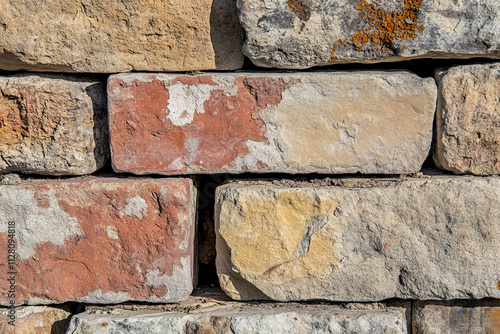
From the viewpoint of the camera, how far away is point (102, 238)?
4.62ft

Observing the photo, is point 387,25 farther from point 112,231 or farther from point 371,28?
point 112,231

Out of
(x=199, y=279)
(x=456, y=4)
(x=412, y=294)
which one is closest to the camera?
(x=456, y=4)

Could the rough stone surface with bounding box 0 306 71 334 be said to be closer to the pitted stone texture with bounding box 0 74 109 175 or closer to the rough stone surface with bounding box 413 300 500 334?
the pitted stone texture with bounding box 0 74 109 175

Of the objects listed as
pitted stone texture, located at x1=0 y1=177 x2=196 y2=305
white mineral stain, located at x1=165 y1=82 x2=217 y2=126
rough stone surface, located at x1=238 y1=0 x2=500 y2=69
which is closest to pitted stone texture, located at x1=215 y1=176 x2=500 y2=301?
pitted stone texture, located at x1=0 y1=177 x2=196 y2=305

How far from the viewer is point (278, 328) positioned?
1352mm

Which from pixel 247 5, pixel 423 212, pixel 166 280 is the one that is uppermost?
pixel 247 5

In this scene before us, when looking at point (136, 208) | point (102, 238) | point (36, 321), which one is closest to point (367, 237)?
point (136, 208)

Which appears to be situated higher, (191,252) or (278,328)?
(191,252)

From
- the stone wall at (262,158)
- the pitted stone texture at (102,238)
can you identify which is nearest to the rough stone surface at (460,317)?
the stone wall at (262,158)

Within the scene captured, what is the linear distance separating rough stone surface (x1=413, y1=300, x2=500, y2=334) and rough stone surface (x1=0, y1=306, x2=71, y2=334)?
4.07ft

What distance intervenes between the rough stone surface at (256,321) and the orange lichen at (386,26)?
82 centimetres

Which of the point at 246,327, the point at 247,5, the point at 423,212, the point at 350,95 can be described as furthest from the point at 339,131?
the point at 246,327

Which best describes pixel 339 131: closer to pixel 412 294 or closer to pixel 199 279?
pixel 412 294

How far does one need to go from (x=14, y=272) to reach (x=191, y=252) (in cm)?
58
